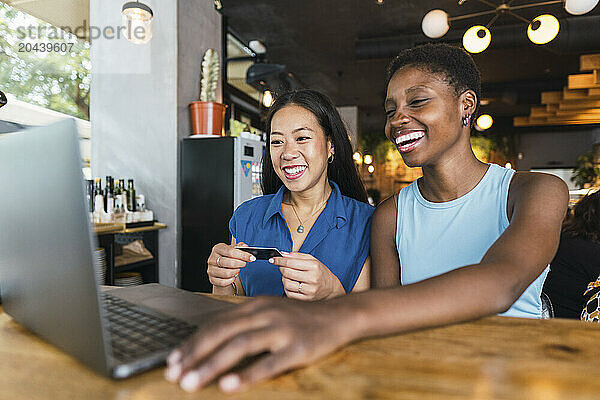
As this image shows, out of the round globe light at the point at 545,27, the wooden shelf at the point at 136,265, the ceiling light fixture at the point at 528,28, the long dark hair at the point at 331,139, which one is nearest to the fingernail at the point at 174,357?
the long dark hair at the point at 331,139

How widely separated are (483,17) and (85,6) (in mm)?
4889

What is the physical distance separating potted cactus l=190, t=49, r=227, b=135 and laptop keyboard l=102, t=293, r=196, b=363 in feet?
10.3

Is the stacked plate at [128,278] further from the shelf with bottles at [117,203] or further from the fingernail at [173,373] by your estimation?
the fingernail at [173,373]

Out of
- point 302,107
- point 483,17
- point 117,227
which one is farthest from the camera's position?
point 483,17

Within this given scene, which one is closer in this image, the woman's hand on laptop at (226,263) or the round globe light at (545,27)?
the woman's hand on laptop at (226,263)

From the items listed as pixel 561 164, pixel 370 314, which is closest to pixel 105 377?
pixel 370 314

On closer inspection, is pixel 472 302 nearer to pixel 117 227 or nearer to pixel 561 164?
pixel 117 227

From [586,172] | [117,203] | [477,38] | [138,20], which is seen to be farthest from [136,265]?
[586,172]

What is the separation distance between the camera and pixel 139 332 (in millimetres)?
607

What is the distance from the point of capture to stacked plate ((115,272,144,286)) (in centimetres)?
308

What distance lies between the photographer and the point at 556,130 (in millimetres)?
11508

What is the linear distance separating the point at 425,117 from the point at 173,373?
→ 97 centimetres

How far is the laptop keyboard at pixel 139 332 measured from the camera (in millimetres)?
540

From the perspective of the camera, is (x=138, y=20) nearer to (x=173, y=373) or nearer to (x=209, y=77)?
(x=209, y=77)
